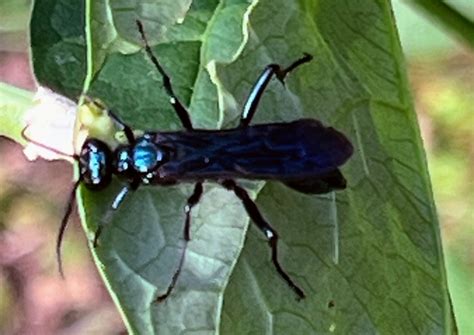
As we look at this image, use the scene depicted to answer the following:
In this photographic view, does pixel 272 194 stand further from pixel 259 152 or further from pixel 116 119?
pixel 116 119

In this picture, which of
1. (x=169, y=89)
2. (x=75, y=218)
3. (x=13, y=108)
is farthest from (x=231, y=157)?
(x=75, y=218)

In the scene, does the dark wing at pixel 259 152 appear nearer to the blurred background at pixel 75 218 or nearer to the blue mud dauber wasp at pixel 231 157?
the blue mud dauber wasp at pixel 231 157

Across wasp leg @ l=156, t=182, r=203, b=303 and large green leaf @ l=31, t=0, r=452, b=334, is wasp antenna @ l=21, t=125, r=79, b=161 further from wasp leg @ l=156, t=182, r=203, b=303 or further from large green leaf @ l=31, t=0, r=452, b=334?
wasp leg @ l=156, t=182, r=203, b=303

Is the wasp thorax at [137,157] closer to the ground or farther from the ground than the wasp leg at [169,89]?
closer to the ground

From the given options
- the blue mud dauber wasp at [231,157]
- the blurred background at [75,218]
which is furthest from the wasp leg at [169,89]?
the blurred background at [75,218]

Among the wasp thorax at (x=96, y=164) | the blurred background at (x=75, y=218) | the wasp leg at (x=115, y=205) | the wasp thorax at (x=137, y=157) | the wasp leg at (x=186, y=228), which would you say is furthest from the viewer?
the blurred background at (x=75, y=218)
